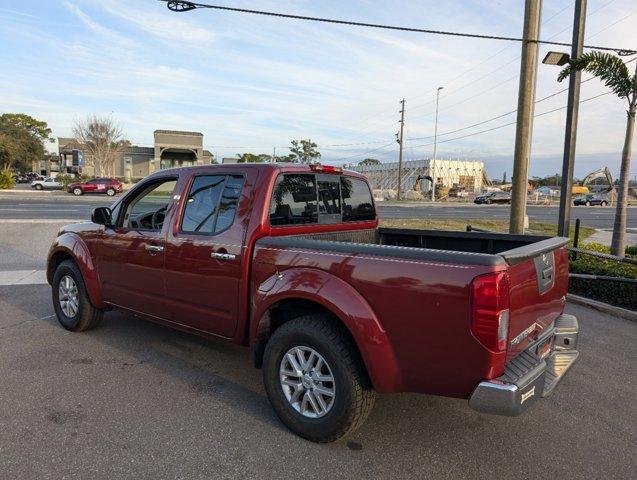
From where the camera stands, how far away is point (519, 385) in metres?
2.63

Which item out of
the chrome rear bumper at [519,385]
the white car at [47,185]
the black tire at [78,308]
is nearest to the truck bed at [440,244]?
the chrome rear bumper at [519,385]

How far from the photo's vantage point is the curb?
6.38 metres

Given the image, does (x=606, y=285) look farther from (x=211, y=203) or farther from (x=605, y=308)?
(x=211, y=203)

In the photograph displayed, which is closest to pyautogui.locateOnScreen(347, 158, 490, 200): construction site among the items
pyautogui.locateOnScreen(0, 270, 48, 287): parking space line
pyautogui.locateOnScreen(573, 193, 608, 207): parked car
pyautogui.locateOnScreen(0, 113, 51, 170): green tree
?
pyautogui.locateOnScreen(573, 193, 608, 207): parked car

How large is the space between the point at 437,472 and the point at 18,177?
3602 inches

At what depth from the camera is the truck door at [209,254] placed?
12.3 feet

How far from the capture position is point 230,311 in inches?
149

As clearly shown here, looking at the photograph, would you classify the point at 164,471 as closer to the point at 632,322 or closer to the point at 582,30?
the point at 632,322

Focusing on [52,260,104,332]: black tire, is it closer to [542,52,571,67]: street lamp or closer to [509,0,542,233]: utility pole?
[509,0,542,233]: utility pole

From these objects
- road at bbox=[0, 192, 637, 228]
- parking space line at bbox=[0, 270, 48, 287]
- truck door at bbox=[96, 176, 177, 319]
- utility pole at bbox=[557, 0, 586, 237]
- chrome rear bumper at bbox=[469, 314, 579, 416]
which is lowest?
parking space line at bbox=[0, 270, 48, 287]

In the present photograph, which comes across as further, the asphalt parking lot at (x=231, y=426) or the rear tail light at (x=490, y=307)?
the asphalt parking lot at (x=231, y=426)

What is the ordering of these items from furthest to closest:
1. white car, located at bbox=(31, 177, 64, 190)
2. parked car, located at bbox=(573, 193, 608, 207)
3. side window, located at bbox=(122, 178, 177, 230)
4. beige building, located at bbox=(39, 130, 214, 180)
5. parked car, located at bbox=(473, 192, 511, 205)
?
beige building, located at bbox=(39, 130, 214, 180), parked car, located at bbox=(573, 193, 608, 207), parked car, located at bbox=(473, 192, 511, 205), white car, located at bbox=(31, 177, 64, 190), side window, located at bbox=(122, 178, 177, 230)

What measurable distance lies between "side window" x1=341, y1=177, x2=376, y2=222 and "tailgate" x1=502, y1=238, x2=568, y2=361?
1801 mm

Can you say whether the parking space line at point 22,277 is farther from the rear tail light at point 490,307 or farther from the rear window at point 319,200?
the rear tail light at point 490,307
